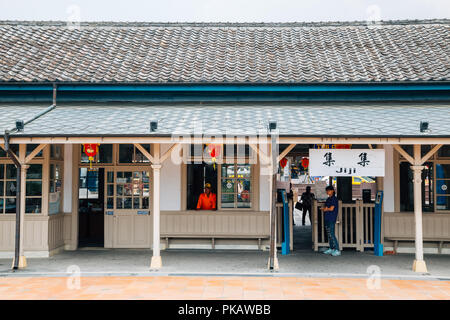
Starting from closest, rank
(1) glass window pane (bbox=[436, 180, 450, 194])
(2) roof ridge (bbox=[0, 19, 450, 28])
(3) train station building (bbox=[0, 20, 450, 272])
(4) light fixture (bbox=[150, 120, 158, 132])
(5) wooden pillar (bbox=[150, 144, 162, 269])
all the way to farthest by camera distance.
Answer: (4) light fixture (bbox=[150, 120, 158, 132]) < (5) wooden pillar (bbox=[150, 144, 162, 269]) < (3) train station building (bbox=[0, 20, 450, 272]) < (1) glass window pane (bbox=[436, 180, 450, 194]) < (2) roof ridge (bbox=[0, 19, 450, 28])

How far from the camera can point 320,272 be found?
8.27 metres

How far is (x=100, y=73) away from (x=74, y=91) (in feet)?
2.70

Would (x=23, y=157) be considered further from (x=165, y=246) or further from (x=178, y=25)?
(x=178, y=25)

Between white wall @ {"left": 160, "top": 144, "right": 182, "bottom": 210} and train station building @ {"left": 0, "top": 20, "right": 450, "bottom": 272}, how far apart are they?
0.08 feet

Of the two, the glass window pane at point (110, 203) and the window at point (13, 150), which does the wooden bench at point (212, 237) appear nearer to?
the glass window pane at point (110, 203)

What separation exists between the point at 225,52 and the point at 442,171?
6.63 metres

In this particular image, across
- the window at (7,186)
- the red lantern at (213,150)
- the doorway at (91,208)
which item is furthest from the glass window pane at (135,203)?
the window at (7,186)

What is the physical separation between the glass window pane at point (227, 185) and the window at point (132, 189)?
6.25 ft

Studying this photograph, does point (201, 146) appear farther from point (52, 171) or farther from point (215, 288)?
point (215, 288)

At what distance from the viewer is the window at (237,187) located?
10.8m

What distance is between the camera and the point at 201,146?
10742 mm

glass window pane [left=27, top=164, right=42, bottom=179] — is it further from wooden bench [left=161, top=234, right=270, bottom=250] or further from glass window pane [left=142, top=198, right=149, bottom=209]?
wooden bench [left=161, top=234, right=270, bottom=250]

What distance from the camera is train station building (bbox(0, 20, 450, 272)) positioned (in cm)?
970

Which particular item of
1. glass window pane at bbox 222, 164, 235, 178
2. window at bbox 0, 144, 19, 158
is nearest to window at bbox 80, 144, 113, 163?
window at bbox 0, 144, 19, 158
